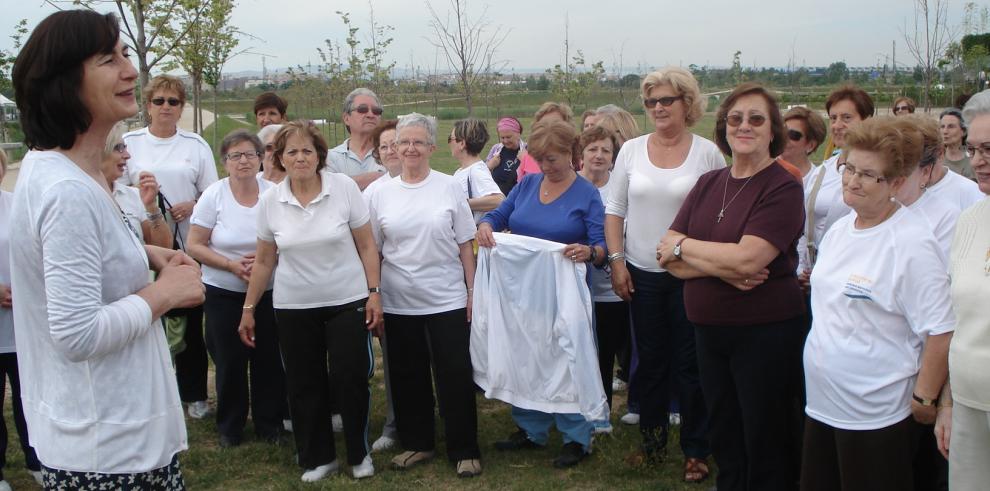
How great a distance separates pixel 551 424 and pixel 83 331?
12.4ft

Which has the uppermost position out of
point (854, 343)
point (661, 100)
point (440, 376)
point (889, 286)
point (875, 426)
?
point (661, 100)

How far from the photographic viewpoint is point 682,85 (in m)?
4.80

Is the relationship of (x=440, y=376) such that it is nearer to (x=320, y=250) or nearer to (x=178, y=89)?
(x=320, y=250)

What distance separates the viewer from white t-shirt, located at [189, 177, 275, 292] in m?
5.57

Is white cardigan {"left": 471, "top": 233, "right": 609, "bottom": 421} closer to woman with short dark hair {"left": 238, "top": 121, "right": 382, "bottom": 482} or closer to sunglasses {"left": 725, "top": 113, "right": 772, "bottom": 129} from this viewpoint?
woman with short dark hair {"left": 238, "top": 121, "right": 382, "bottom": 482}

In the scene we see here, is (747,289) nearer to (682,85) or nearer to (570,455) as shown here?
(682,85)

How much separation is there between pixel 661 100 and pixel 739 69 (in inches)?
633

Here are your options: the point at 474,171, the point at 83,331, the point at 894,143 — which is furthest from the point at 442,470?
the point at 83,331

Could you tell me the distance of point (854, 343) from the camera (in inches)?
130

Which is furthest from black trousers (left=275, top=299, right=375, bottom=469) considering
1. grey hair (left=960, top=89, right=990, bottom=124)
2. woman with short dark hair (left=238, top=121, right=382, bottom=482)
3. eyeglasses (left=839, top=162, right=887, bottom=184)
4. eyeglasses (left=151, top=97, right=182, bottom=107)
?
Answer: grey hair (left=960, top=89, right=990, bottom=124)

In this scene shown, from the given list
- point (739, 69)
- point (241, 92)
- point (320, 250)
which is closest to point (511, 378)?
point (320, 250)

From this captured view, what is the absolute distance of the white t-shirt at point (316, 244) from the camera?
486cm

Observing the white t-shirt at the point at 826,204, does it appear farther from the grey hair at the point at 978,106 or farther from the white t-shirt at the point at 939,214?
the grey hair at the point at 978,106

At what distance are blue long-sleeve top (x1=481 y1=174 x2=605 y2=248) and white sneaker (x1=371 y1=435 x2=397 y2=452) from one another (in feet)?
5.53
